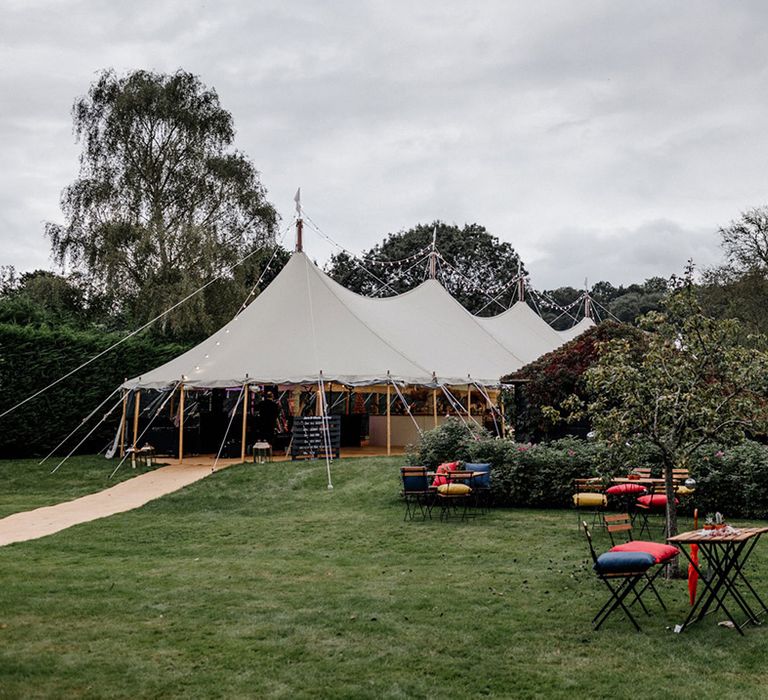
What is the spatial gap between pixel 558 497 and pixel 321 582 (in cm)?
521

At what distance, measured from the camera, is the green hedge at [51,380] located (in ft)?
57.6

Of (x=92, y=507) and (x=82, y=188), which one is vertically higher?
(x=82, y=188)

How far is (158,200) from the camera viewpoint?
27203mm

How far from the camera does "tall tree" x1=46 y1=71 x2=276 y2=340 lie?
25.7 metres

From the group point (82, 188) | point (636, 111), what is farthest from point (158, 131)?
point (636, 111)

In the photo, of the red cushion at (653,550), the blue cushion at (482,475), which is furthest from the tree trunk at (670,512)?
the blue cushion at (482,475)

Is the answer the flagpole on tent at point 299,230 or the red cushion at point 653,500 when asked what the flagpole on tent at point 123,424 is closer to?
the flagpole on tent at point 299,230

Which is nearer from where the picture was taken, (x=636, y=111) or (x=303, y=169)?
(x=636, y=111)

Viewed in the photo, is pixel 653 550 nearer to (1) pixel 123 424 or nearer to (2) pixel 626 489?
(2) pixel 626 489

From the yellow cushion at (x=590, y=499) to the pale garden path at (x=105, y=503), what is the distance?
6.42m

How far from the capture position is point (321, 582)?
7.05 m

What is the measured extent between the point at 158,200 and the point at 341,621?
23.7 meters

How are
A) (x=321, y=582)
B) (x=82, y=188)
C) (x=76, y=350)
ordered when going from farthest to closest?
(x=82, y=188), (x=76, y=350), (x=321, y=582)

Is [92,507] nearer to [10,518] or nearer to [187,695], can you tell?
[10,518]
